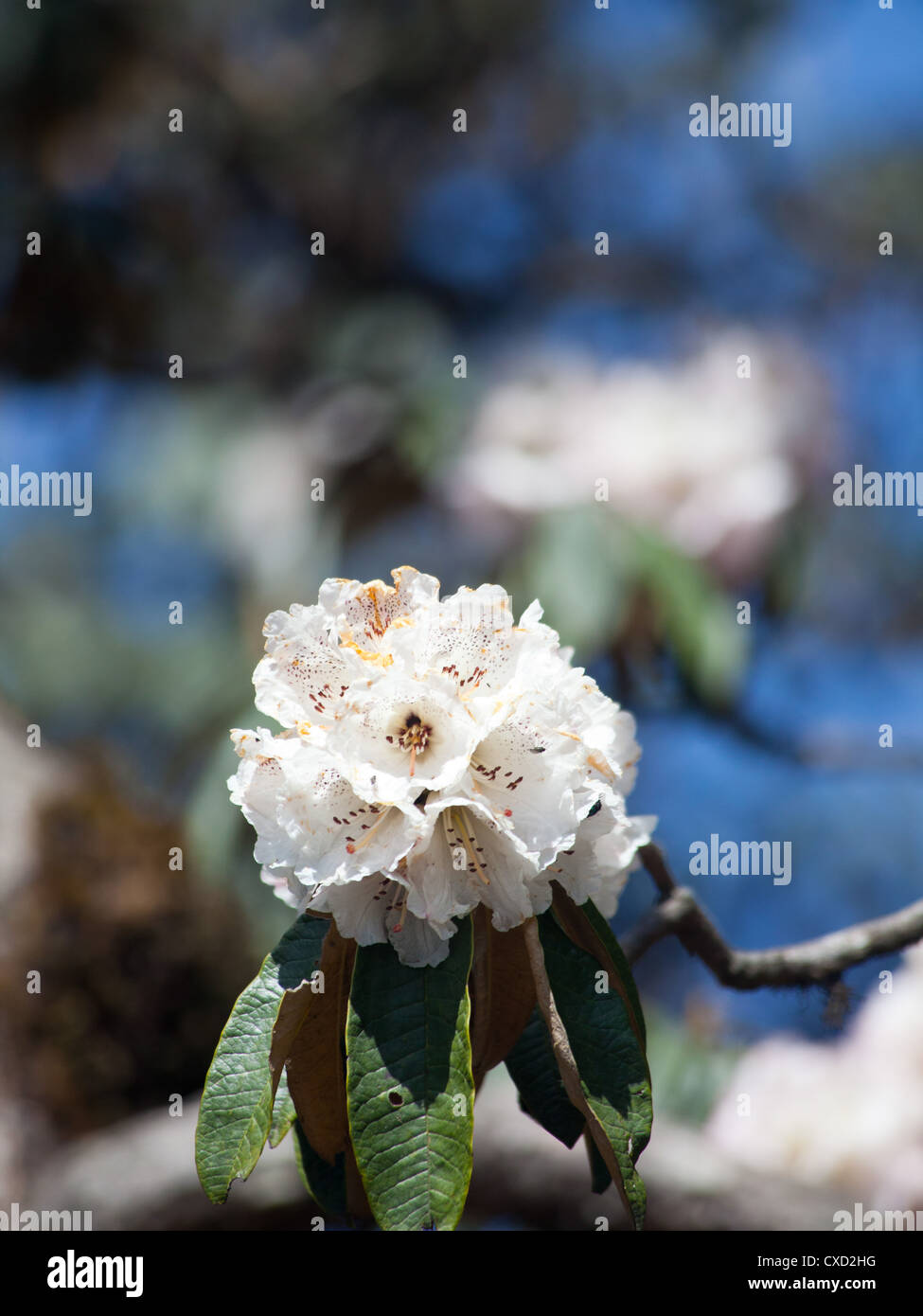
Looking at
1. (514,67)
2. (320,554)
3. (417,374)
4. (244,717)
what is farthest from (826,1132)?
(514,67)

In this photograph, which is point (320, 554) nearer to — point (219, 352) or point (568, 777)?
point (219, 352)

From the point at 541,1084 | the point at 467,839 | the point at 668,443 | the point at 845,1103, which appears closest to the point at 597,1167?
the point at 541,1084

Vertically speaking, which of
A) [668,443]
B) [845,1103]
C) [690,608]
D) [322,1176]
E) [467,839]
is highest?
[668,443]

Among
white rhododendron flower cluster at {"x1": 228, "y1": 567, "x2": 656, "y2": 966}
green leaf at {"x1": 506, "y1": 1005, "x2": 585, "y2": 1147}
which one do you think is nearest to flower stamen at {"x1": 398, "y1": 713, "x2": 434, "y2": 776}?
white rhododendron flower cluster at {"x1": 228, "y1": 567, "x2": 656, "y2": 966}

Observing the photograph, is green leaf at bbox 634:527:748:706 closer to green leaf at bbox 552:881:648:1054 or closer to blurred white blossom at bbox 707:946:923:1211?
blurred white blossom at bbox 707:946:923:1211

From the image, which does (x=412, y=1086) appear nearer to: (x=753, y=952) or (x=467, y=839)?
(x=467, y=839)

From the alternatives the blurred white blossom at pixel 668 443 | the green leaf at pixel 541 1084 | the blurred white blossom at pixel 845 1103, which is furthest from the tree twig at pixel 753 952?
the blurred white blossom at pixel 668 443
